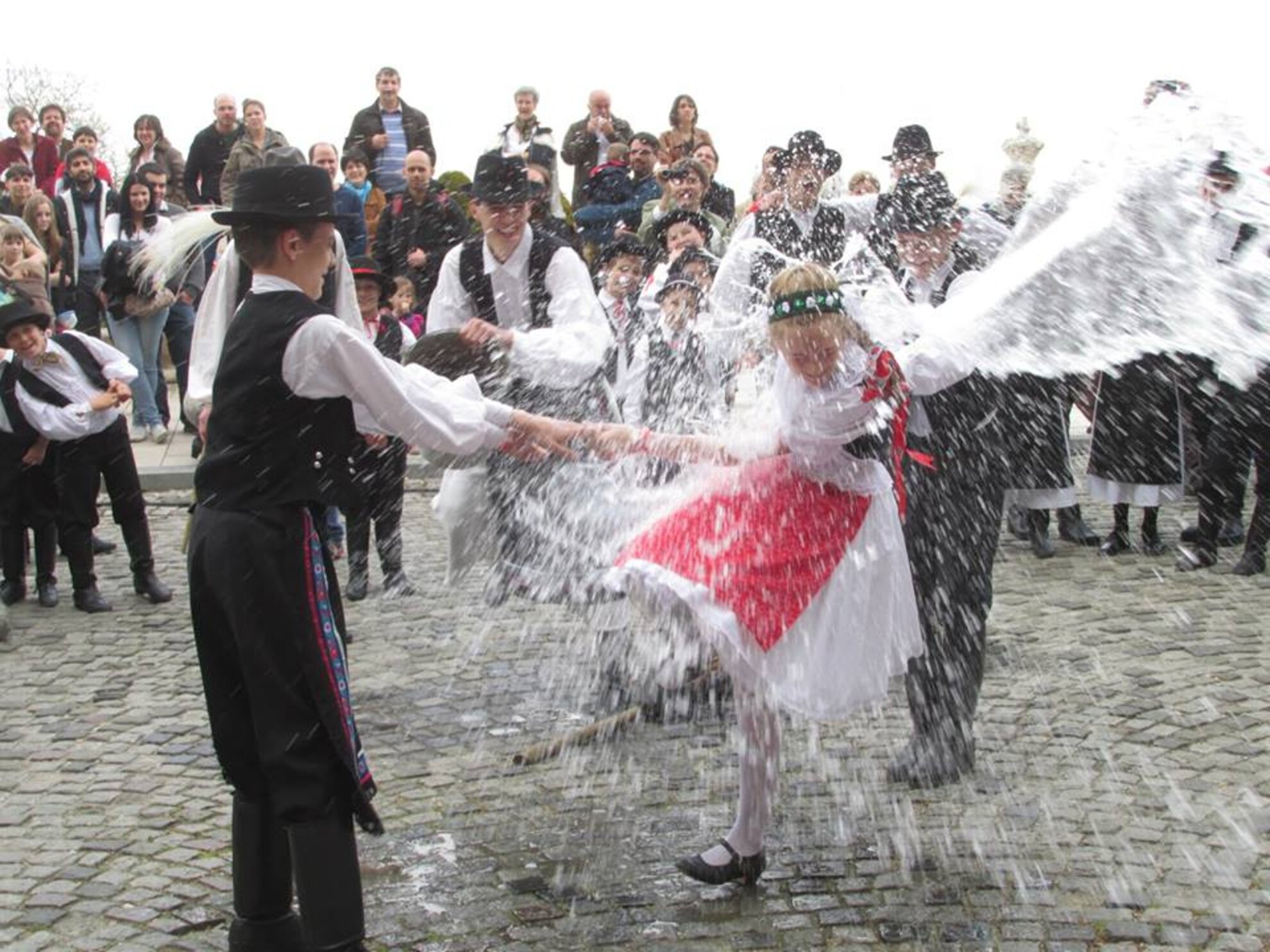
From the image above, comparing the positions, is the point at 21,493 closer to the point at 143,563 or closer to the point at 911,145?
the point at 143,563

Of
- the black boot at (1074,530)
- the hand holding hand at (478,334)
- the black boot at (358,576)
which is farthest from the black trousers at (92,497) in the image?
the black boot at (1074,530)

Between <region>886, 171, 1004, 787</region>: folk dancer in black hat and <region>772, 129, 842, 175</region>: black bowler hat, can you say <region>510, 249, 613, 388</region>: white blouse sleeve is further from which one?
<region>772, 129, 842, 175</region>: black bowler hat

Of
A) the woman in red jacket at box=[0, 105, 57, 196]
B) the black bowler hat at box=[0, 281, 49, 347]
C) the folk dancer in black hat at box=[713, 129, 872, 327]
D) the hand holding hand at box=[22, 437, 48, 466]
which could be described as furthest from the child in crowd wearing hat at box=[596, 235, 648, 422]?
the woman in red jacket at box=[0, 105, 57, 196]

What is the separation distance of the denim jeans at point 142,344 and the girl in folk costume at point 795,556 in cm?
882

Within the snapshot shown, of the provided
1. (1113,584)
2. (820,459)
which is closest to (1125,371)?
(1113,584)

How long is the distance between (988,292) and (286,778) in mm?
2366

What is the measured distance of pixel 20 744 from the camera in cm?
565

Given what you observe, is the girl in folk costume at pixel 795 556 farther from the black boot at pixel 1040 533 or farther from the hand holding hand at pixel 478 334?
the black boot at pixel 1040 533

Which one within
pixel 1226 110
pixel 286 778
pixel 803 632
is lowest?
pixel 286 778

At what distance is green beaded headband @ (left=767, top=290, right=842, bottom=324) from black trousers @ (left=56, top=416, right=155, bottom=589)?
507 centimetres

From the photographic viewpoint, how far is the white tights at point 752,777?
4047 mm

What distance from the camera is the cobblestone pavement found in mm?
3863

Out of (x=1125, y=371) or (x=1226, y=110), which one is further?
(x=1125, y=371)

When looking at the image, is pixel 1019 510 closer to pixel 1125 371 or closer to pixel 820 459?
pixel 1125 371
